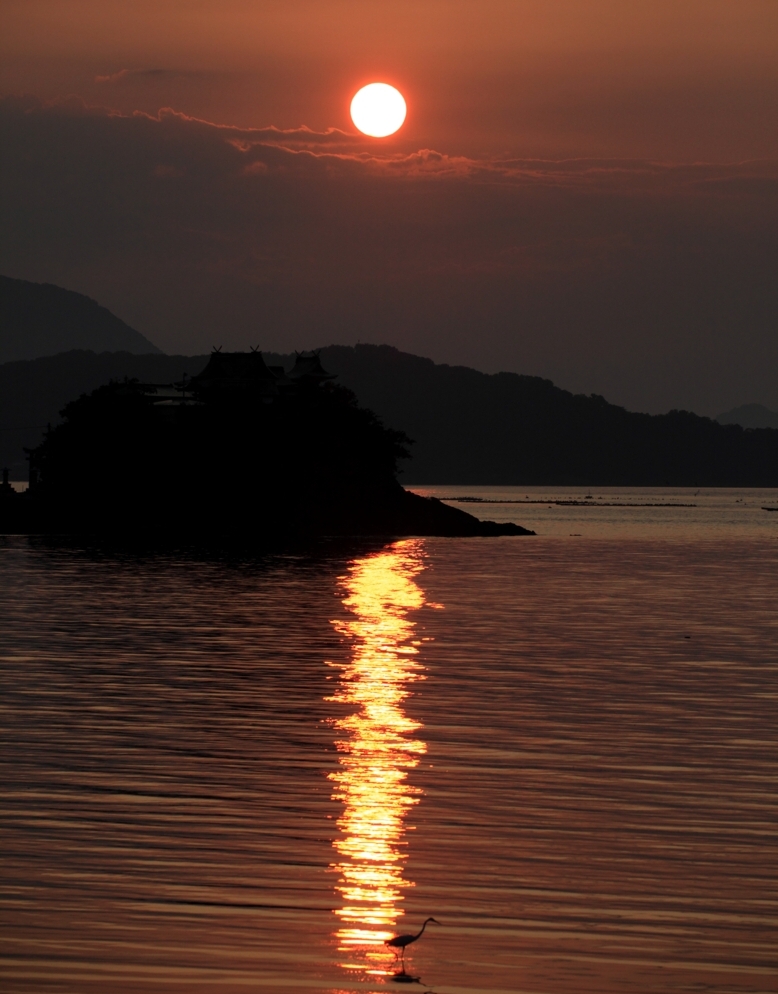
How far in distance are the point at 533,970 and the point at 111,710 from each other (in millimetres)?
18311

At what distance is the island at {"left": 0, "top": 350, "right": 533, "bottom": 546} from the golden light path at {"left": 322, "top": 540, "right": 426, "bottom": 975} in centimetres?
9449

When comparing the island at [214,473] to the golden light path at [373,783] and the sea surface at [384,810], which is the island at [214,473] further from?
the sea surface at [384,810]

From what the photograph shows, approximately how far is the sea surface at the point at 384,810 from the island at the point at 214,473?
97159 mm

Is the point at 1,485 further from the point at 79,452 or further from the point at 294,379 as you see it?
the point at 294,379

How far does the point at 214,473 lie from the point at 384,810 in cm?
12943

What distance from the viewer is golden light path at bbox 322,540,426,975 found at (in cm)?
1521

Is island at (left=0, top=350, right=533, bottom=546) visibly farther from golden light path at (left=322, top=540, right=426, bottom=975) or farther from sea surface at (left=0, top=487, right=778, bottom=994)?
sea surface at (left=0, top=487, right=778, bottom=994)

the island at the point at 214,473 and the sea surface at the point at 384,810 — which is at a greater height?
the island at the point at 214,473

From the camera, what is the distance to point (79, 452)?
481ft

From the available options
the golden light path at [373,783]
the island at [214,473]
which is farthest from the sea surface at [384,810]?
the island at [214,473]

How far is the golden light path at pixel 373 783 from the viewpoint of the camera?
49.9 feet

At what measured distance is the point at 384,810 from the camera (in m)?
21.0

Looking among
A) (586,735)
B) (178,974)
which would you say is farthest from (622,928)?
(586,735)

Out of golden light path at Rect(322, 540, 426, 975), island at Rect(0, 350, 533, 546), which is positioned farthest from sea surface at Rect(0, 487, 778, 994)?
island at Rect(0, 350, 533, 546)
